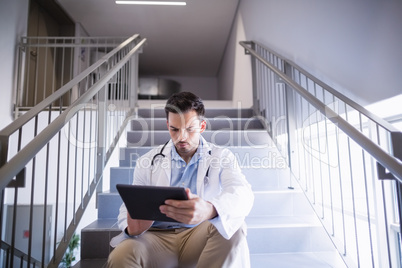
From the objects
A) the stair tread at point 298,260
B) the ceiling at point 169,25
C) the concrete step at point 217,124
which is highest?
the ceiling at point 169,25

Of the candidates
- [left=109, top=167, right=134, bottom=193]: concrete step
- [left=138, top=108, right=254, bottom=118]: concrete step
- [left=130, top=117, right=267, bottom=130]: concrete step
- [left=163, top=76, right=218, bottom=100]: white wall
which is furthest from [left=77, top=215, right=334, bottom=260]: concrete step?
[left=163, top=76, right=218, bottom=100]: white wall

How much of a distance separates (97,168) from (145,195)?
108 cm

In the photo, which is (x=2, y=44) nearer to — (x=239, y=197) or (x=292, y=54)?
(x=292, y=54)

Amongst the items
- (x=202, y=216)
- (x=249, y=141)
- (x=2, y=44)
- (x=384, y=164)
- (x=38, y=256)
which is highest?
(x=2, y=44)

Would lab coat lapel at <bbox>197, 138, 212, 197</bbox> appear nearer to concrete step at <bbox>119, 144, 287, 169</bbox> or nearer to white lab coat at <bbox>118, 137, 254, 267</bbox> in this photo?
white lab coat at <bbox>118, 137, 254, 267</bbox>

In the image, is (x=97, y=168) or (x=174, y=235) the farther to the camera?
(x=97, y=168)

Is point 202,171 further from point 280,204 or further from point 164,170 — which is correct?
point 280,204

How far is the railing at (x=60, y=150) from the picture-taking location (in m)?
0.93

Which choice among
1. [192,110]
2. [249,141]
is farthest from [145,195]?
[249,141]

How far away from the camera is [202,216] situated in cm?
84

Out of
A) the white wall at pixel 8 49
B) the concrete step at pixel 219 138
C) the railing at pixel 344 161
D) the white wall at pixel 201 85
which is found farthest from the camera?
the white wall at pixel 201 85

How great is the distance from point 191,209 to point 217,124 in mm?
1968

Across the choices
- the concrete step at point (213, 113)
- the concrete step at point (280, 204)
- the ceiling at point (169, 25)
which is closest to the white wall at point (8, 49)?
the ceiling at point (169, 25)

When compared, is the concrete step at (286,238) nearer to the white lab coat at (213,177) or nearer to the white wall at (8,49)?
the white lab coat at (213,177)
